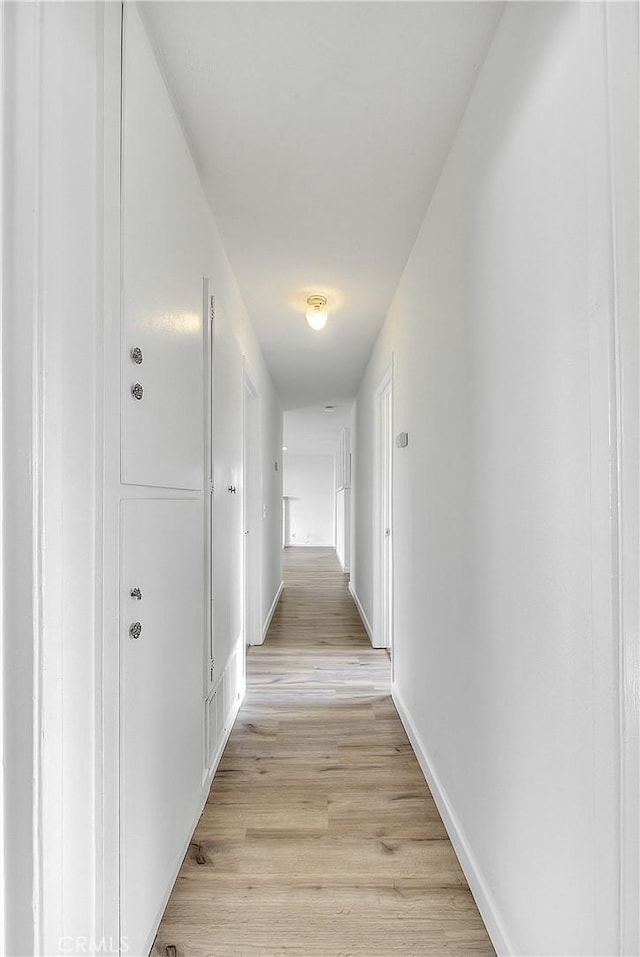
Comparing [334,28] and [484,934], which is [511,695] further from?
[334,28]

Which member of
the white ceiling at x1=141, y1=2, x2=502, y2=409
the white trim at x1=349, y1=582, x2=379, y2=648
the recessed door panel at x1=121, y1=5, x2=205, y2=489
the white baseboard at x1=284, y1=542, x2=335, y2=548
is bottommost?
the white baseboard at x1=284, y1=542, x2=335, y2=548

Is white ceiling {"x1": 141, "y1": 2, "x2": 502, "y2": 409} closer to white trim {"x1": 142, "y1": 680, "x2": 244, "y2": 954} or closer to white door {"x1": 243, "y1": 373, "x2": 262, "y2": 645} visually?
white door {"x1": 243, "y1": 373, "x2": 262, "y2": 645}

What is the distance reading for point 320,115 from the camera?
1.73m

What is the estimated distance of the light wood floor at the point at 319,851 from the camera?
1.44 m

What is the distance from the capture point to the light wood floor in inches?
56.8

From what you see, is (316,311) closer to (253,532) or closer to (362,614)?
(253,532)

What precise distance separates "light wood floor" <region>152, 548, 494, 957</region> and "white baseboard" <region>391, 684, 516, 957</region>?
33 mm

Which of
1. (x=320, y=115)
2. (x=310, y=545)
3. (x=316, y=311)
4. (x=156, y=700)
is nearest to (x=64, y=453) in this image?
(x=156, y=700)

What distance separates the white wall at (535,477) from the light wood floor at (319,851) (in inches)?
5.9

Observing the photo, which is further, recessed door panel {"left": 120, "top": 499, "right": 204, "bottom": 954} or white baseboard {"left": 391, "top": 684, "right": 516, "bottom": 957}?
white baseboard {"left": 391, "top": 684, "right": 516, "bottom": 957}

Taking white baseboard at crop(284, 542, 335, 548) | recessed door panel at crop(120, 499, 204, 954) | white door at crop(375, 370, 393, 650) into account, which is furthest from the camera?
white baseboard at crop(284, 542, 335, 548)

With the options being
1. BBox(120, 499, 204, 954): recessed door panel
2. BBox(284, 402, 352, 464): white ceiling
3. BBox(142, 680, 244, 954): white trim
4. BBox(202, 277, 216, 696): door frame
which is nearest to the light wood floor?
BBox(142, 680, 244, 954): white trim

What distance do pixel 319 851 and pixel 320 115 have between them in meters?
2.35

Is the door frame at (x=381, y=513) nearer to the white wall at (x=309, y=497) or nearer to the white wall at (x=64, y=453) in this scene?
the white wall at (x=64, y=453)
